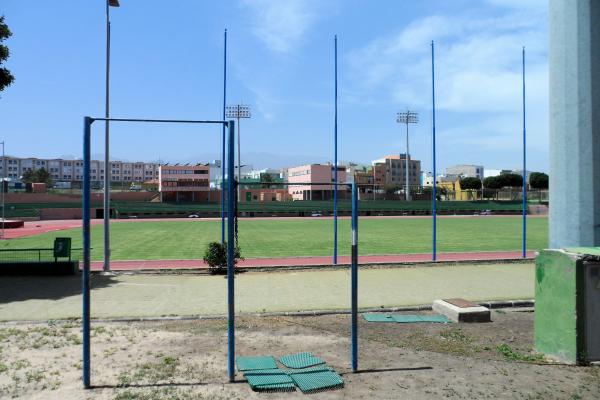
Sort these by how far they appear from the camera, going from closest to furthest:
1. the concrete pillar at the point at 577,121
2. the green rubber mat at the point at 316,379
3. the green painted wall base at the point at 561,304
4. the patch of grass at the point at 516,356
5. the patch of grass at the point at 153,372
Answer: the green rubber mat at the point at 316,379 → the patch of grass at the point at 153,372 → the green painted wall base at the point at 561,304 → the patch of grass at the point at 516,356 → the concrete pillar at the point at 577,121

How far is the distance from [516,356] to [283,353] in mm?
3527

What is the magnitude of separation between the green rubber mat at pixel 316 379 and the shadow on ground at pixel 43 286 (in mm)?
7852

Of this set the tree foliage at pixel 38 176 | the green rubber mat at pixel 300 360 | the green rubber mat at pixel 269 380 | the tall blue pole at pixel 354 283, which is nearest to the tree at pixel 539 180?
the tall blue pole at pixel 354 283

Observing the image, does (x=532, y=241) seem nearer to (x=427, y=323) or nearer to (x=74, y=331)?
(x=427, y=323)

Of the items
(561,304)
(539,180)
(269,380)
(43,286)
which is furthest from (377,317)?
(539,180)

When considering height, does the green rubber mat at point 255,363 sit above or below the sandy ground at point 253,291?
above

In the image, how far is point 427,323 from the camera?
9.18 m

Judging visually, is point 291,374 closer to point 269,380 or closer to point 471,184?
point 269,380

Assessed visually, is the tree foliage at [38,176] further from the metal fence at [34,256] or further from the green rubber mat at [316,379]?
the green rubber mat at [316,379]

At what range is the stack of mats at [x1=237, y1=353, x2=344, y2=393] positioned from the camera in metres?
5.89

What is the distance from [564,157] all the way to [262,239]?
21292mm

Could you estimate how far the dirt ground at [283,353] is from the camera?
5746mm

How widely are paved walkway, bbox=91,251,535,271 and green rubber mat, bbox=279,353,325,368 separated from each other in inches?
379

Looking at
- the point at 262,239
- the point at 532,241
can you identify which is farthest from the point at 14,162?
the point at 532,241
